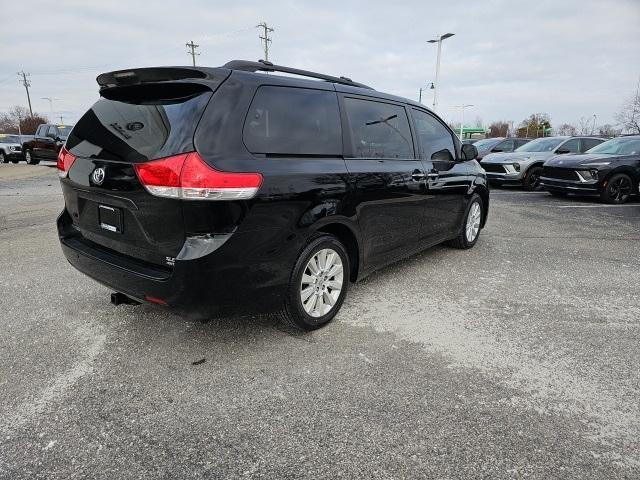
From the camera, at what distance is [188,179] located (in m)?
2.39

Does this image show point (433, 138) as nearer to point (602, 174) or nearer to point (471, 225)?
point (471, 225)

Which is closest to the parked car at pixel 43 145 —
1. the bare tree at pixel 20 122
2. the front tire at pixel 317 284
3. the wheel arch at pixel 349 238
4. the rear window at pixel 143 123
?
the rear window at pixel 143 123

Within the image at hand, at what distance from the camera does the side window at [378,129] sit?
3.51m

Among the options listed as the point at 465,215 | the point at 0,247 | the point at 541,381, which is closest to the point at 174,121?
the point at 541,381

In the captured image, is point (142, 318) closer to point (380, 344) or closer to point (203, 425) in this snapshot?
point (203, 425)

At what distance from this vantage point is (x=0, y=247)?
5438 mm

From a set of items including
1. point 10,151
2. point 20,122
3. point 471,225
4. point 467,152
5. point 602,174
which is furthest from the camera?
point 20,122

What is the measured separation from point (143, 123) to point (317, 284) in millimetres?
1583

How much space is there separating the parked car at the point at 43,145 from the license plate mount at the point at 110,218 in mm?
20260

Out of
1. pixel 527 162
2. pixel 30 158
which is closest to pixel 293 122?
pixel 527 162

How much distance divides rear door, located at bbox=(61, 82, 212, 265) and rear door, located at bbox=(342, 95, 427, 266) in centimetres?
133

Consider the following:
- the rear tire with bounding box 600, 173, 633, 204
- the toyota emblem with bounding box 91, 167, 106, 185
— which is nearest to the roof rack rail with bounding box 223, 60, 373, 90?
the toyota emblem with bounding box 91, 167, 106, 185

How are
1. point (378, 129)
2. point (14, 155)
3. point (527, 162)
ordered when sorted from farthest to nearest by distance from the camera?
point (14, 155)
point (527, 162)
point (378, 129)

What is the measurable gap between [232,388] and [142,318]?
1253mm
